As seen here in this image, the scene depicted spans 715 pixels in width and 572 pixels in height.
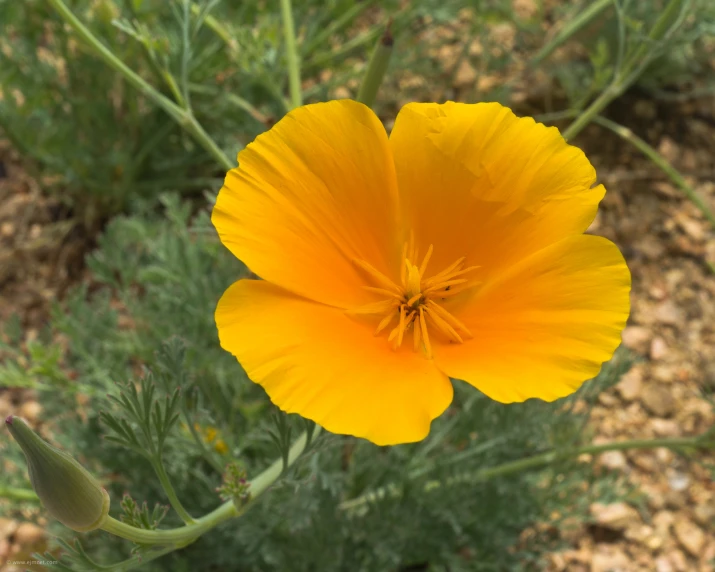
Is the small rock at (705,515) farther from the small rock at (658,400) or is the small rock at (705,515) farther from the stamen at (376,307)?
the stamen at (376,307)

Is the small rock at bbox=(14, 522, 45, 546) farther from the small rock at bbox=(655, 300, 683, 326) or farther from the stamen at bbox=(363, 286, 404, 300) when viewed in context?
the small rock at bbox=(655, 300, 683, 326)

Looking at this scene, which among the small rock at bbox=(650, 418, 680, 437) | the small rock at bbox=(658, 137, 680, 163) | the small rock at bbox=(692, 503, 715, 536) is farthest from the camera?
the small rock at bbox=(658, 137, 680, 163)

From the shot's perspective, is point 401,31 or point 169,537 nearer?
point 169,537

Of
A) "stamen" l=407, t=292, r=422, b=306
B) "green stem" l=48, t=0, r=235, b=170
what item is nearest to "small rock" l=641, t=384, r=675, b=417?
"stamen" l=407, t=292, r=422, b=306

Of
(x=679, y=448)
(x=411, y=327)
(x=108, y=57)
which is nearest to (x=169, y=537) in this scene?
(x=411, y=327)

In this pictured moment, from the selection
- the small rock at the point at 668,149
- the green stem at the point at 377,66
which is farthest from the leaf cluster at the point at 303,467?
the small rock at the point at 668,149

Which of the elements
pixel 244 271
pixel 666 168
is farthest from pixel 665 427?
pixel 244 271

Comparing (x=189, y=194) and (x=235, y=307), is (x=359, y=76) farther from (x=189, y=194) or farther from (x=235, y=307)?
(x=235, y=307)
